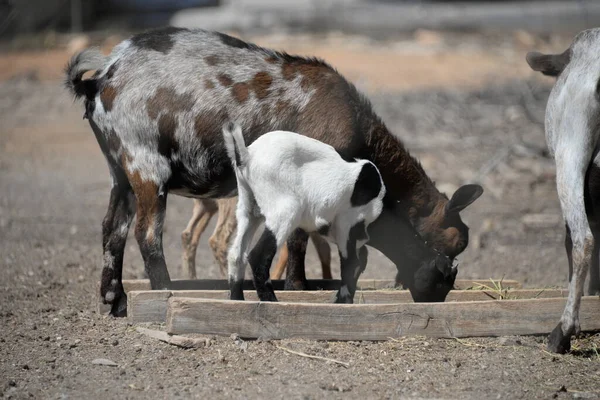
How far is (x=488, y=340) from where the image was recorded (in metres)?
6.31

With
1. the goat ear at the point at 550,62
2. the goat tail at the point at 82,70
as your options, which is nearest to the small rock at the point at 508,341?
the goat ear at the point at 550,62

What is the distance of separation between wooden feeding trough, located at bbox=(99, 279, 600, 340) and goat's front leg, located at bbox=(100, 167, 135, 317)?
1.44 ft

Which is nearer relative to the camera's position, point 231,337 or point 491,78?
point 231,337

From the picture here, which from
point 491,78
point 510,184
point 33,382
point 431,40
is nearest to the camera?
point 33,382

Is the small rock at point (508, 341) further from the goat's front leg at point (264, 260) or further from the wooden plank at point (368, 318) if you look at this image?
the goat's front leg at point (264, 260)

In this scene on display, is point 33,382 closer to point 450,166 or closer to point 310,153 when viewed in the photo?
point 310,153

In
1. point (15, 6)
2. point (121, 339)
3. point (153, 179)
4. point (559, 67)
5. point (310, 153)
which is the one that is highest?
point (559, 67)

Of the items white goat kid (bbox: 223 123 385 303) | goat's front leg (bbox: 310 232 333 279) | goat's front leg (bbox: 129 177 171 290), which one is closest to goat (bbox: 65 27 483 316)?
goat's front leg (bbox: 129 177 171 290)

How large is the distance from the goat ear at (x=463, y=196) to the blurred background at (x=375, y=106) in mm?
1962

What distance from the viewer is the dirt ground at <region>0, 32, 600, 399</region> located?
→ 5.64 meters

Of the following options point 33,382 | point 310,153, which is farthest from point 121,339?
point 310,153

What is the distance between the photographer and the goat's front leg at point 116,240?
702 cm

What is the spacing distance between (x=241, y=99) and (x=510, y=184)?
6401mm

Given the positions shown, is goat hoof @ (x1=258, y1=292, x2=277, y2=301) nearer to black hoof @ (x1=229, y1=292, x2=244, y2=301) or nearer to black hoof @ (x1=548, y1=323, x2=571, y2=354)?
black hoof @ (x1=229, y1=292, x2=244, y2=301)
